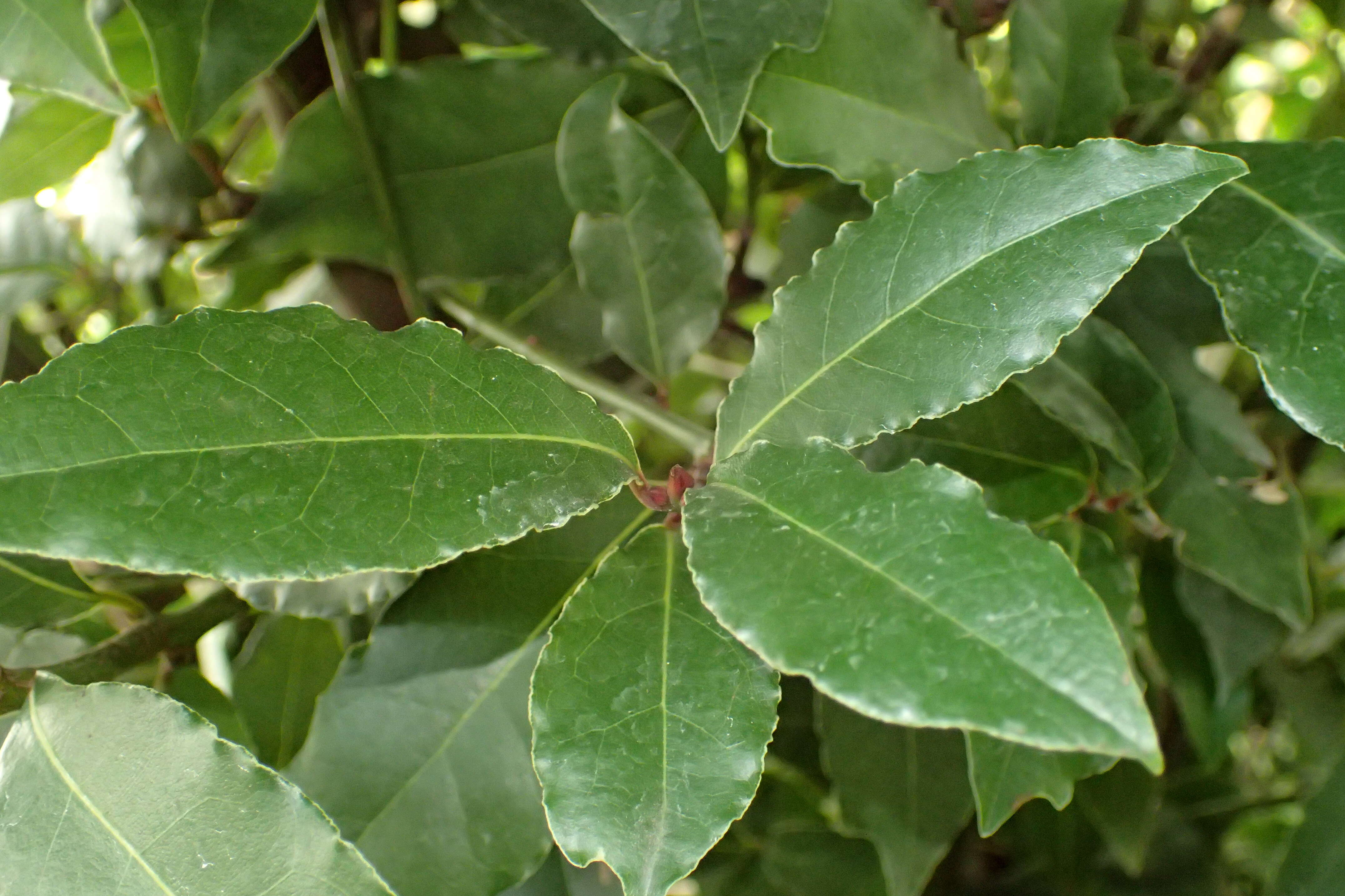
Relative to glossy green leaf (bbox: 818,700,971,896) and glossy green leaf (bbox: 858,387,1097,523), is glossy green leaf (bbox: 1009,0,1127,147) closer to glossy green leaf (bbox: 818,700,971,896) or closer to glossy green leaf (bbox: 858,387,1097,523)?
glossy green leaf (bbox: 858,387,1097,523)

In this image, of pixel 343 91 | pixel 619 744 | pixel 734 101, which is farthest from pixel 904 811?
pixel 343 91

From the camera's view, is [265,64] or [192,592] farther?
[192,592]

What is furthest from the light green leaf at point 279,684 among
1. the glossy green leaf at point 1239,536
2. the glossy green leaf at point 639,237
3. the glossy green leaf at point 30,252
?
the glossy green leaf at point 1239,536

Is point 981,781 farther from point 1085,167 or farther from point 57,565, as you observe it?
point 57,565

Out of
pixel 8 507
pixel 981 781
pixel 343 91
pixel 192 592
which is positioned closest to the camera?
pixel 8 507

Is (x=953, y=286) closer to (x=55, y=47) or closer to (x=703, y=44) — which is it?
(x=703, y=44)

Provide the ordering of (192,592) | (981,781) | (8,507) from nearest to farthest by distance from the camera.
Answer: (8,507)
(981,781)
(192,592)

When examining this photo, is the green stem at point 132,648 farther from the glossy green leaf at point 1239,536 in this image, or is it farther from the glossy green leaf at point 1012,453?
the glossy green leaf at point 1239,536
